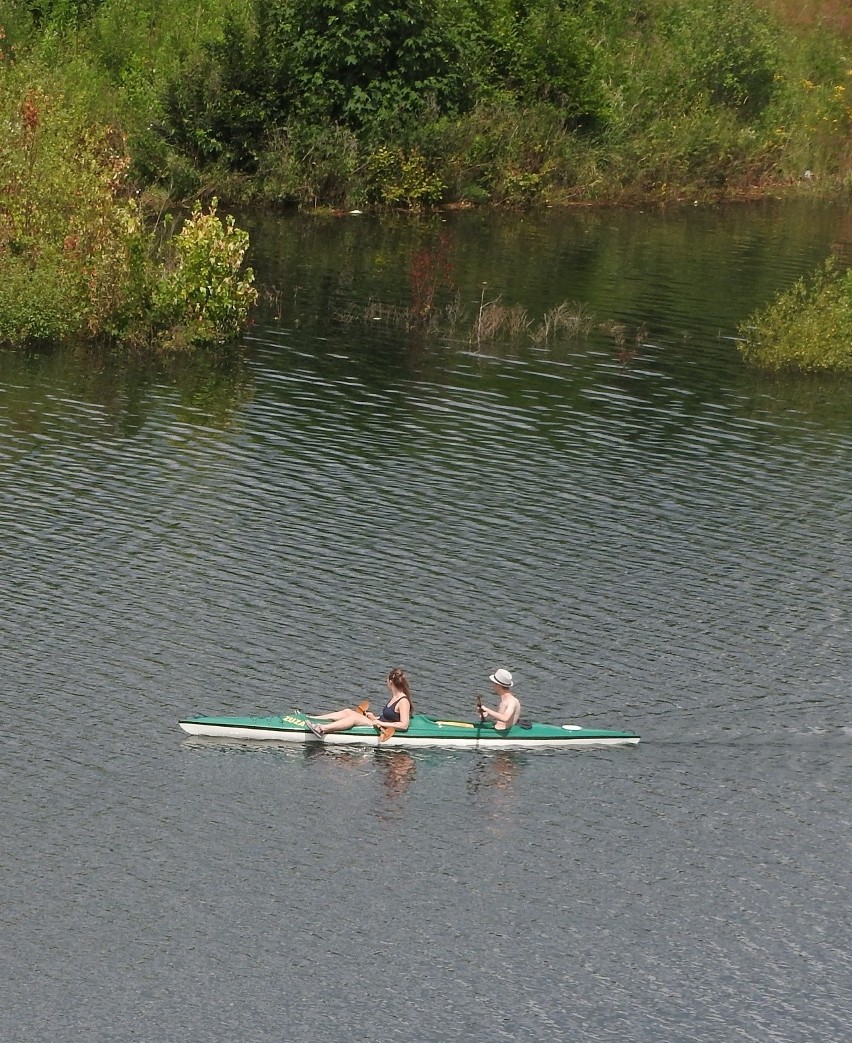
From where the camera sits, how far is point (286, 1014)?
21.7 m

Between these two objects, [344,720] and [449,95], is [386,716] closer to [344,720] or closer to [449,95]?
[344,720]

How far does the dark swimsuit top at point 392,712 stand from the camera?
29.1 m

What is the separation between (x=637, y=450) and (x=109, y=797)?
2344cm

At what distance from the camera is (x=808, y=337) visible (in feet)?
182

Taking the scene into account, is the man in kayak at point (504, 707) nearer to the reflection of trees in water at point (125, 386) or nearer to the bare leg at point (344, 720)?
the bare leg at point (344, 720)

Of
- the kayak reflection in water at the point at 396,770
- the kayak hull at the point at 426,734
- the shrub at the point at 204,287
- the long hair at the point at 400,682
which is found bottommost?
the kayak reflection in water at the point at 396,770

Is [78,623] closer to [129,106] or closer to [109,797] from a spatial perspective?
[109,797]

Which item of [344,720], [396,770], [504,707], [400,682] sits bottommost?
[396,770]

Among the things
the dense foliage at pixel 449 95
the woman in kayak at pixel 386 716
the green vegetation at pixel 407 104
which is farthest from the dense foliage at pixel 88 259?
the woman in kayak at pixel 386 716

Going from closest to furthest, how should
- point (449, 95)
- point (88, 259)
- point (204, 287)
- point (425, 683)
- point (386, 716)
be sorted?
point (386, 716), point (425, 683), point (88, 259), point (204, 287), point (449, 95)

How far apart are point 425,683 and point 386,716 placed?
273cm

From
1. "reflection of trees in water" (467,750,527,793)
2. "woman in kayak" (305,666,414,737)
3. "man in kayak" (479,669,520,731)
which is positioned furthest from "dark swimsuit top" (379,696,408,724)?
"reflection of trees in water" (467,750,527,793)

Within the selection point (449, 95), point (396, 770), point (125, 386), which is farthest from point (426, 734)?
point (449, 95)

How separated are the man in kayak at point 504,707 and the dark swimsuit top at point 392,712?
1.50m
